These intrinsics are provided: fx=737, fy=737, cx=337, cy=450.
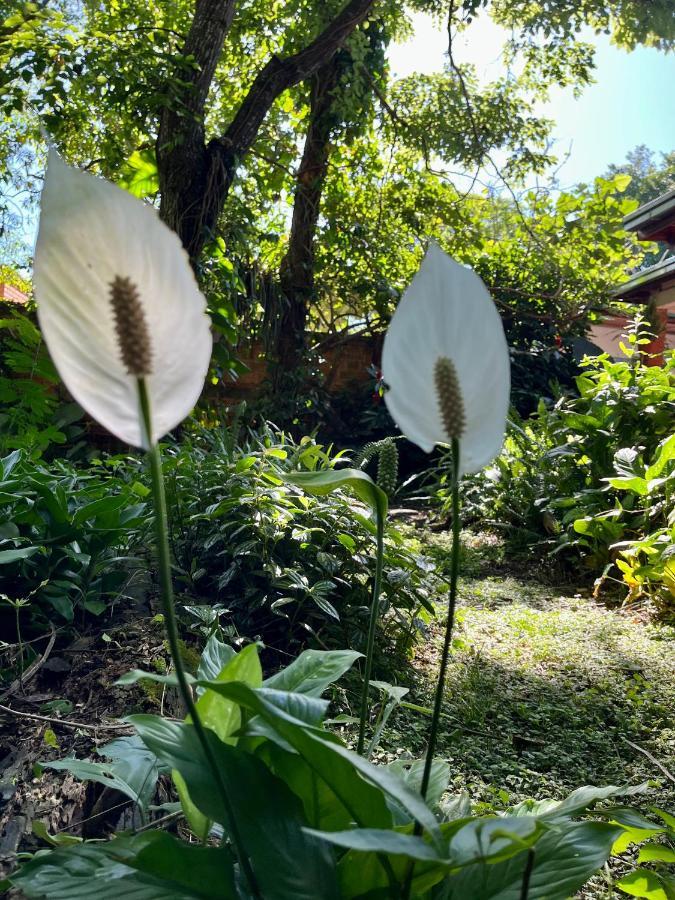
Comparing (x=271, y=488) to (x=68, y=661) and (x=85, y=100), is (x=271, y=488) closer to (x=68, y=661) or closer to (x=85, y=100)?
(x=68, y=661)

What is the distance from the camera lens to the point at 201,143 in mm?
4648

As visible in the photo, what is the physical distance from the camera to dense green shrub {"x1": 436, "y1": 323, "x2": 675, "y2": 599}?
3.31 meters

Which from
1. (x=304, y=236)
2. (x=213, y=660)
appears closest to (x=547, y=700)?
(x=213, y=660)

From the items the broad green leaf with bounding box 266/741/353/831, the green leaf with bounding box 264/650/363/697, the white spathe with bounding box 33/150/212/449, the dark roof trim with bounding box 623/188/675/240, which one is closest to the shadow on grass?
the green leaf with bounding box 264/650/363/697

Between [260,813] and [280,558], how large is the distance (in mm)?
1691

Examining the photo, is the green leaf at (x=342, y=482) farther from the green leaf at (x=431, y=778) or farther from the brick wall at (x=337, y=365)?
the brick wall at (x=337, y=365)

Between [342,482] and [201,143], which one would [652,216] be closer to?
[201,143]

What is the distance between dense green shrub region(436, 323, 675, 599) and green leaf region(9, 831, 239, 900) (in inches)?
98.1

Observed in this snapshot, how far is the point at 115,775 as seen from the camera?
1132 mm

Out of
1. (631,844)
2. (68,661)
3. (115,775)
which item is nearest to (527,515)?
(631,844)

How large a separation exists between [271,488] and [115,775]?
1.54m

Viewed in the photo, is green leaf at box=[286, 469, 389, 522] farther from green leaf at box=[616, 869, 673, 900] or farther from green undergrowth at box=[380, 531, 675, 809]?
green undergrowth at box=[380, 531, 675, 809]

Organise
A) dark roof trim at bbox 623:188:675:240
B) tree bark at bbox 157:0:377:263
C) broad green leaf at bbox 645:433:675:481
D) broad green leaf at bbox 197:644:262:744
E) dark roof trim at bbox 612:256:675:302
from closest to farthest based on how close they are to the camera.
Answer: broad green leaf at bbox 197:644:262:744 → broad green leaf at bbox 645:433:675:481 → tree bark at bbox 157:0:377:263 → dark roof trim at bbox 623:188:675:240 → dark roof trim at bbox 612:256:675:302

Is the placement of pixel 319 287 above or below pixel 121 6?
below
